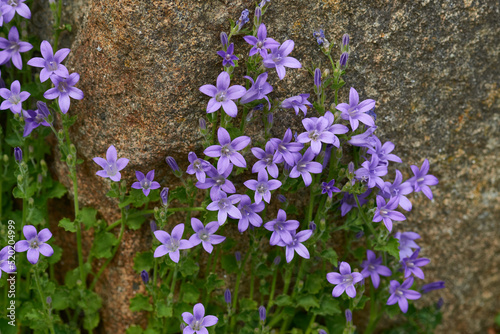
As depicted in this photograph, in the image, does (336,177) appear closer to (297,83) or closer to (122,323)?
(297,83)

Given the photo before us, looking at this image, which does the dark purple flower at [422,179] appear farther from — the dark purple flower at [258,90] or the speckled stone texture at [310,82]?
the dark purple flower at [258,90]

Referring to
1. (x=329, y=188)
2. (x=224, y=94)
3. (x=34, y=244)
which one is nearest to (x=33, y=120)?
(x=34, y=244)

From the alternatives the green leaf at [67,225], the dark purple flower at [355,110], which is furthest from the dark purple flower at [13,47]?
the dark purple flower at [355,110]

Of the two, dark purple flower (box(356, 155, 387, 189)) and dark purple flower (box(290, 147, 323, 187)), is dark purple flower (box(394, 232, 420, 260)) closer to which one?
dark purple flower (box(356, 155, 387, 189))

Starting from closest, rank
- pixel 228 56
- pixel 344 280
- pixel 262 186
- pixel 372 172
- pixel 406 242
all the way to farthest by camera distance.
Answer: pixel 228 56, pixel 262 186, pixel 372 172, pixel 344 280, pixel 406 242

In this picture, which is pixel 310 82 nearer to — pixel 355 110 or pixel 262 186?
pixel 355 110

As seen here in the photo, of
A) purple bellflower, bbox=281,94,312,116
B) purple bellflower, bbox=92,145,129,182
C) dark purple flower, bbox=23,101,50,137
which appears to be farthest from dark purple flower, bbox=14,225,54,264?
purple bellflower, bbox=281,94,312,116

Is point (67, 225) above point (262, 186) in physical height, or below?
below
